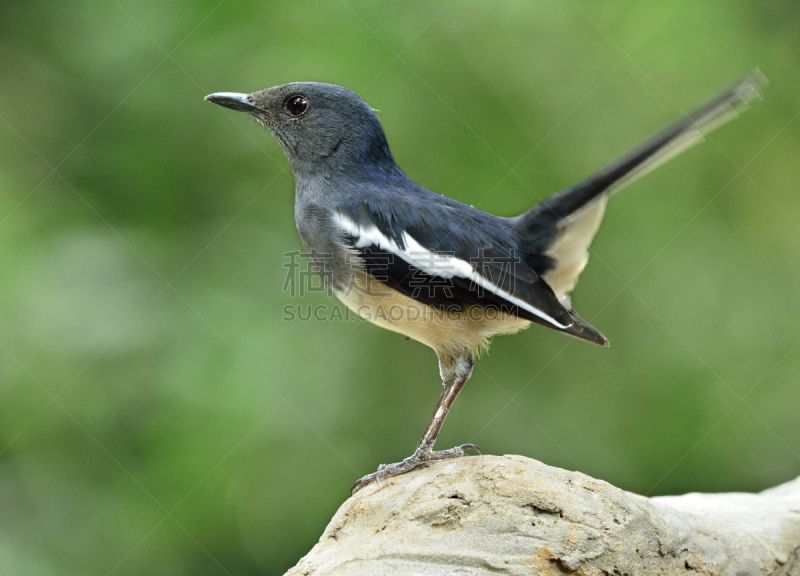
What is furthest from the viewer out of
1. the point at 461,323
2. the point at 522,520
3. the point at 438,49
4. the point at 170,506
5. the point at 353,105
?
the point at 438,49

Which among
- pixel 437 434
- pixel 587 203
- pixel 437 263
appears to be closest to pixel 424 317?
pixel 437 263

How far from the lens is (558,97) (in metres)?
4.49

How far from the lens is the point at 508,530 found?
8.19ft

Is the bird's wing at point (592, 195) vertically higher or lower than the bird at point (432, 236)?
higher

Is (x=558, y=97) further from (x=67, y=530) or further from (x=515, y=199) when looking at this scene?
(x=67, y=530)

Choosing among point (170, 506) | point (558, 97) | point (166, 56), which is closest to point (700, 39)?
point (558, 97)

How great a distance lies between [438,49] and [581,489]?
2.83 m

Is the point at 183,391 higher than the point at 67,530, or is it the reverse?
the point at 183,391

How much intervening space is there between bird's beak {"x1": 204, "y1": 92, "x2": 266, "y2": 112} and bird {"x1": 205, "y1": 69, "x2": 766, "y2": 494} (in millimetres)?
61

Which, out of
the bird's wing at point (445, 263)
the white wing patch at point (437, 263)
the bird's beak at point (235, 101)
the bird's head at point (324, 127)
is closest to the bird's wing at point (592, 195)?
the bird's wing at point (445, 263)

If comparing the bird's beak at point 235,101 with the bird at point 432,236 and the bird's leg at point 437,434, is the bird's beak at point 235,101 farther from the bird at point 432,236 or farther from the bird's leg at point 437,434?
the bird's leg at point 437,434

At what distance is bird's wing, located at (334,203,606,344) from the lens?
3020mm

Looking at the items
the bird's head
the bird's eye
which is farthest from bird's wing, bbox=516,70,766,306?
the bird's eye

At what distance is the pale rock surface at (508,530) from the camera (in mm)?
2420
